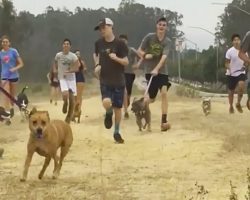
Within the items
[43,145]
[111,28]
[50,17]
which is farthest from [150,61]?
[50,17]

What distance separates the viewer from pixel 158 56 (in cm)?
1195

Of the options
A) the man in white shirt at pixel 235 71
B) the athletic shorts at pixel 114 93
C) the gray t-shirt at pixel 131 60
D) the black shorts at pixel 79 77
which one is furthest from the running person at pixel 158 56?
the black shorts at pixel 79 77

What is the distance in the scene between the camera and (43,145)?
7555mm

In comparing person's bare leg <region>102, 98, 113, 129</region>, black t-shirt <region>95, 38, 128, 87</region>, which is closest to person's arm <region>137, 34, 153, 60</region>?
black t-shirt <region>95, 38, 128, 87</region>

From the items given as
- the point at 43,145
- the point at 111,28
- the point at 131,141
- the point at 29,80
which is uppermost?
the point at 111,28

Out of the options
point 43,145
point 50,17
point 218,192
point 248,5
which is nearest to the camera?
point 218,192

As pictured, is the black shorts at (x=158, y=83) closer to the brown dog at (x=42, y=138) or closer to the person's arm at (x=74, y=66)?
the person's arm at (x=74, y=66)

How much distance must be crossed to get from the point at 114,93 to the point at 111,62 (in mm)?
496

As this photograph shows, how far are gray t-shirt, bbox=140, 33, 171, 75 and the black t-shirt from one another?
1282mm

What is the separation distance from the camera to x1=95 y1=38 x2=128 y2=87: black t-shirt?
10586 mm

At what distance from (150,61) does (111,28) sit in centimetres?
159

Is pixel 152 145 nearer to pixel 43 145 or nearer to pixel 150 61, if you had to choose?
pixel 150 61

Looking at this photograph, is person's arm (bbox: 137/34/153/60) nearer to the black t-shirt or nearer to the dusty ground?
the black t-shirt

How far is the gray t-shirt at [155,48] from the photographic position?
11.9 meters
